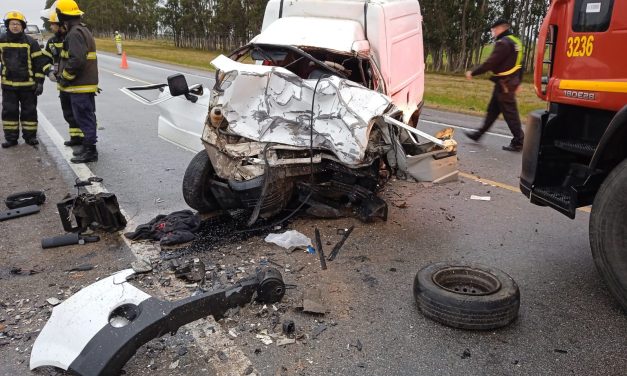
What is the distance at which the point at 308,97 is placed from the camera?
4.25 m

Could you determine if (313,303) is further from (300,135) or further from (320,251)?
(300,135)

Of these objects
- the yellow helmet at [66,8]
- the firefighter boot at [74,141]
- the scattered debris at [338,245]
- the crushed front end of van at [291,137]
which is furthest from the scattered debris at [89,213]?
the firefighter boot at [74,141]

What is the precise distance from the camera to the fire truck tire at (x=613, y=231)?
9.64 ft

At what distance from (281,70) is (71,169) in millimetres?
3603

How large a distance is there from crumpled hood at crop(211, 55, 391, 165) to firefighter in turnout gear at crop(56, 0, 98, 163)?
3.30 meters

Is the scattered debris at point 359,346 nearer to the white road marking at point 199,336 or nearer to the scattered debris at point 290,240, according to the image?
the white road marking at point 199,336

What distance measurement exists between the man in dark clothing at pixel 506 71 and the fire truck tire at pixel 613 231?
4.82 metres

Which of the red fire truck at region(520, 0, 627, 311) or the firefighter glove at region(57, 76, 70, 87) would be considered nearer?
the red fire truck at region(520, 0, 627, 311)

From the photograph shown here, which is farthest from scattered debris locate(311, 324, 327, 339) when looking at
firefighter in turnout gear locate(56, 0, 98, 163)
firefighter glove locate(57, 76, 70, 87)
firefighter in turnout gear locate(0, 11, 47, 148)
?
firefighter in turnout gear locate(0, 11, 47, 148)

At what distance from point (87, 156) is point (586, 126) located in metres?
5.89

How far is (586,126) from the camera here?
3.40 meters

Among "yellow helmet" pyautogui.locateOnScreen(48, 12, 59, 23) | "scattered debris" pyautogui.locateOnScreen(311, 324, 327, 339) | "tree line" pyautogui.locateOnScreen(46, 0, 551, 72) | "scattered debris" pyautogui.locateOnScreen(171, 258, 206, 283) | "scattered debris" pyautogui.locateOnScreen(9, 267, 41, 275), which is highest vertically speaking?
"tree line" pyautogui.locateOnScreen(46, 0, 551, 72)

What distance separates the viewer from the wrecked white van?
416cm

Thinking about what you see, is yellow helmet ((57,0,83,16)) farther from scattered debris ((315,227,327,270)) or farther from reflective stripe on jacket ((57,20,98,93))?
scattered debris ((315,227,327,270))
